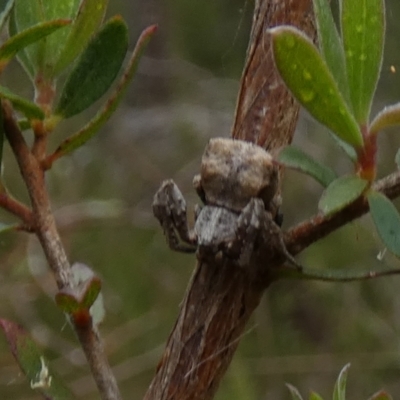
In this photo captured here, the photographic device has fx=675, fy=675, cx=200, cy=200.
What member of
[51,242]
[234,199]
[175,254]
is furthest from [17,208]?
[175,254]

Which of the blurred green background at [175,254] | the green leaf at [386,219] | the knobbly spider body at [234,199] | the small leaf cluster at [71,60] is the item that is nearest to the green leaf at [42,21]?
the small leaf cluster at [71,60]

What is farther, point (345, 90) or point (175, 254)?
point (175, 254)

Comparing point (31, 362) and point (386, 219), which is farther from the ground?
point (386, 219)

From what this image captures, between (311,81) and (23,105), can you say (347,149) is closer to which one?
(311,81)

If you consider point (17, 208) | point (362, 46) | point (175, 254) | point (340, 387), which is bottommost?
point (175, 254)

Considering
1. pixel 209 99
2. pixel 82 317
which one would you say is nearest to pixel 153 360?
pixel 209 99

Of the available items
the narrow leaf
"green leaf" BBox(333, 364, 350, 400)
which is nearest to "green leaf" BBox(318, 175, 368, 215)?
"green leaf" BBox(333, 364, 350, 400)
